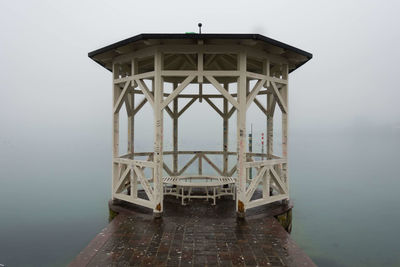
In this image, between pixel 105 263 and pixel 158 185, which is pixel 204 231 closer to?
pixel 158 185

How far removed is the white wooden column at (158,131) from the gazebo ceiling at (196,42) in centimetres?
48

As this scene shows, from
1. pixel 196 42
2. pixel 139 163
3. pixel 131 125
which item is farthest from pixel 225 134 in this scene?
pixel 196 42

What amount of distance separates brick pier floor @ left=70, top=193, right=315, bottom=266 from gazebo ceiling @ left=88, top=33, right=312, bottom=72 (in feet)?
13.1

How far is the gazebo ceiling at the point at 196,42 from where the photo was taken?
15.3 feet

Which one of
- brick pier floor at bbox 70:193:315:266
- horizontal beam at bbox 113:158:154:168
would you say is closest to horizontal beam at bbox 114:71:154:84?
horizontal beam at bbox 113:158:154:168

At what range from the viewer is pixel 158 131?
5172 mm

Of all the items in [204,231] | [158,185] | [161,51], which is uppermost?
[161,51]

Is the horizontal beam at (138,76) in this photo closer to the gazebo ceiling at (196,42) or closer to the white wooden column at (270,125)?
the gazebo ceiling at (196,42)

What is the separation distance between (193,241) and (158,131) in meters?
2.45

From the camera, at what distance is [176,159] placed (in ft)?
28.0

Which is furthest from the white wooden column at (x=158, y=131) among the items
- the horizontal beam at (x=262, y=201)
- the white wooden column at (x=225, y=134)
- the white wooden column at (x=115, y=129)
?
the white wooden column at (x=225, y=134)

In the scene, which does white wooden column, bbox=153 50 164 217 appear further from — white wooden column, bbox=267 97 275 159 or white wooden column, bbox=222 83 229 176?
white wooden column, bbox=222 83 229 176
